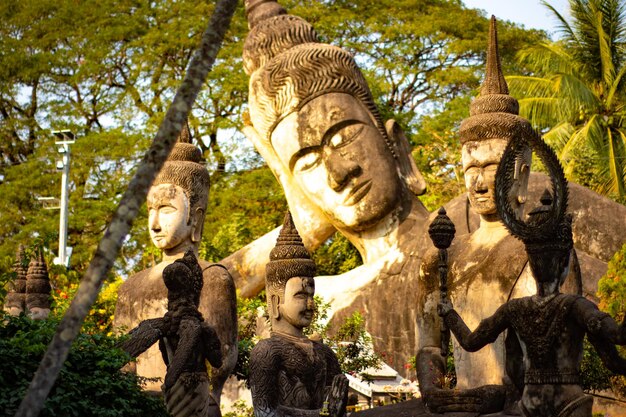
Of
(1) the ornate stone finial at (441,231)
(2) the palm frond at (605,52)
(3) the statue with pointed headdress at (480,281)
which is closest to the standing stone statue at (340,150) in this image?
(3) the statue with pointed headdress at (480,281)

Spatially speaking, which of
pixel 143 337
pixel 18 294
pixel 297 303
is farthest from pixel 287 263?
pixel 18 294

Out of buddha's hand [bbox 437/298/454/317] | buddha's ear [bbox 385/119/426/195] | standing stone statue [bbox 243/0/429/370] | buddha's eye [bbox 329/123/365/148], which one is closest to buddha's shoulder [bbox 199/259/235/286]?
buddha's hand [bbox 437/298/454/317]

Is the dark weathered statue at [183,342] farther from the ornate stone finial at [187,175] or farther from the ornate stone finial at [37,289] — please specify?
the ornate stone finial at [37,289]

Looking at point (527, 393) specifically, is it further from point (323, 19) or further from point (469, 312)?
point (323, 19)

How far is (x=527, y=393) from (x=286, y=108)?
835 cm

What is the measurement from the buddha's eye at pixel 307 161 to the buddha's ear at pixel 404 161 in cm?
96

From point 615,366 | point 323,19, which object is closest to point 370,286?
point 615,366

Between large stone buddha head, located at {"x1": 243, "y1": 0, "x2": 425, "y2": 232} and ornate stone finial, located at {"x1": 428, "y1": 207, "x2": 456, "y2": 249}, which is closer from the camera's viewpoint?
ornate stone finial, located at {"x1": 428, "y1": 207, "x2": 456, "y2": 249}

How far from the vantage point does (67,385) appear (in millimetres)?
6727

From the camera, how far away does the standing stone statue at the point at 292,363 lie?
8.12m

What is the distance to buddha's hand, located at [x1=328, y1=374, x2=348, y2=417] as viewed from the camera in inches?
305

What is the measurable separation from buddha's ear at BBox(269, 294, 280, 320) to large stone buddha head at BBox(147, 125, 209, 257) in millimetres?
2674

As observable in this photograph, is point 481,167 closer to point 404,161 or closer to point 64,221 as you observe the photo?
point 404,161

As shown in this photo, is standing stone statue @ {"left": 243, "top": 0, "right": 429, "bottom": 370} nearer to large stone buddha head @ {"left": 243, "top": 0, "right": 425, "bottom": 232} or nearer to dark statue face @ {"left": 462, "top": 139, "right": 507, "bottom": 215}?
large stone buddha head @ {"left": 243, "top": 0, "right": 425, "bottom": 232}
